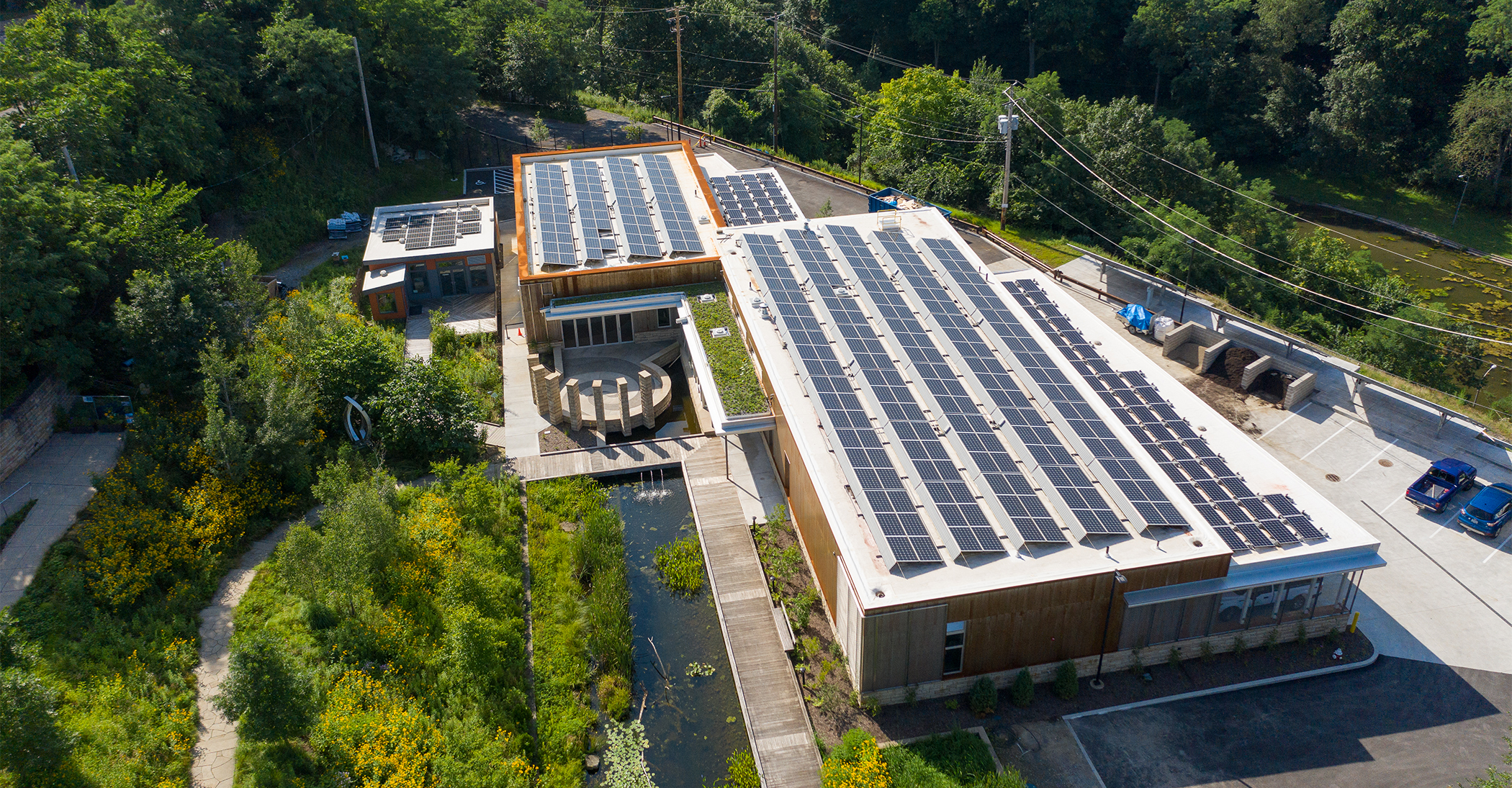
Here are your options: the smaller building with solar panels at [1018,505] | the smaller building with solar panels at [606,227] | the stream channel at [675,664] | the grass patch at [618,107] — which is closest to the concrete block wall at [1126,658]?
the smaller building with solar panels at [1018,505]

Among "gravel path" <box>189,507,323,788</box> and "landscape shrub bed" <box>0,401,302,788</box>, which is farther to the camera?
"gravel path" <box>189,507,323,788</box>

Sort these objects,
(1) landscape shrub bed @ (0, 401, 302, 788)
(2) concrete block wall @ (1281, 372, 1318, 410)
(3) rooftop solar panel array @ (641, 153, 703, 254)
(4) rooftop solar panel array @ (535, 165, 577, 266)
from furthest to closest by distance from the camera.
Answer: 1. (3) rooftop solar panel array @ (641, 153, 703, 254)
2. (4) rooftop solar panel array @ (535, 165, 577, 266)
3. (2) concrete block wall @ (1281, 372, 1318, 410)
4. (1) landscape shrub bed @ (0, 401, 302, 788)

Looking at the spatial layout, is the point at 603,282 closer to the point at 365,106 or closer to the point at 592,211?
the point at 592,211

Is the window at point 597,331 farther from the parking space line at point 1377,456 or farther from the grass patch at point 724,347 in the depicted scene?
the parking space line at point 1377,456

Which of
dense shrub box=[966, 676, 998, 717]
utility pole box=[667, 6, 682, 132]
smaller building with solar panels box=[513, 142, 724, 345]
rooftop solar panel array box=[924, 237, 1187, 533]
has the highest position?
utility pole box=[667, 6, 682, 132]

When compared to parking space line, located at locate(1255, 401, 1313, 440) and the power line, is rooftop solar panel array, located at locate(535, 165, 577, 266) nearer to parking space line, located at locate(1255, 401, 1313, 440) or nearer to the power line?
the power line

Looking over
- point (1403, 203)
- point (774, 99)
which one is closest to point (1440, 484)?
point (774, 99)

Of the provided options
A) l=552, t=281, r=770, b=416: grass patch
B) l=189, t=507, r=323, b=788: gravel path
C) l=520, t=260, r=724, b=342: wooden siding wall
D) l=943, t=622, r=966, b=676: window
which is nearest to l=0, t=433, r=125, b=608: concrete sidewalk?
l=189, t=507, r=323, b=788: gravel path
